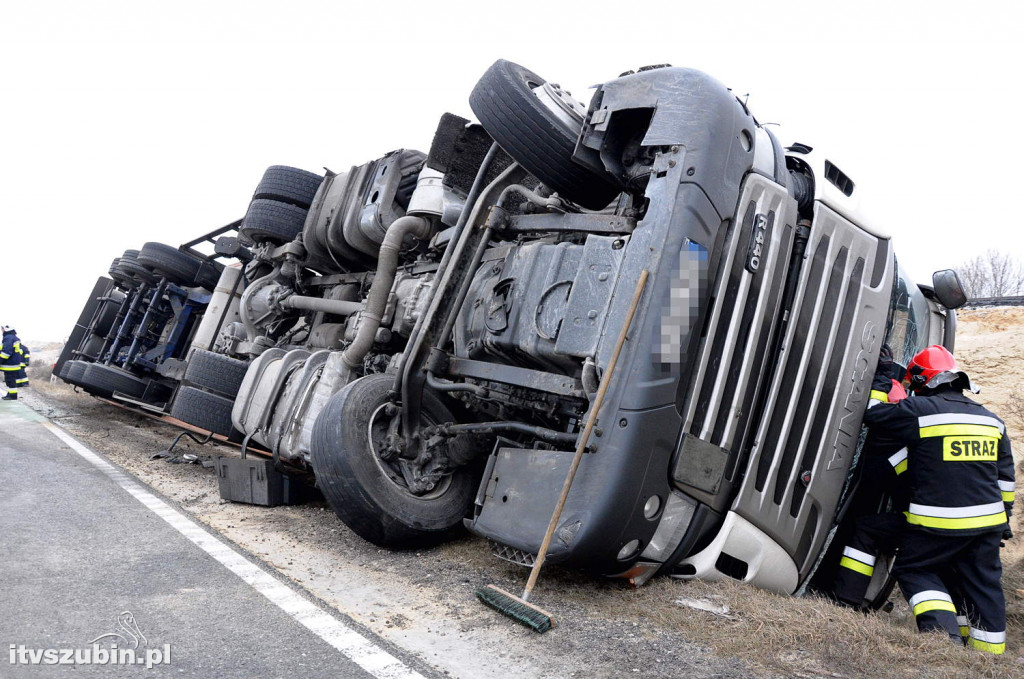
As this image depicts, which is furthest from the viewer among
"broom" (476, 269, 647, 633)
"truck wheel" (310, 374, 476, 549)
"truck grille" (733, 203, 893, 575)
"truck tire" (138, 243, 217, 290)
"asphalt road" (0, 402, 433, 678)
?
"truck tire" (138, 243, 217, 290)

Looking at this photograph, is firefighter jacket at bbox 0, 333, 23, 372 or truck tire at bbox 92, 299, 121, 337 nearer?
truck tire at bbox 92, 299, 121, 337

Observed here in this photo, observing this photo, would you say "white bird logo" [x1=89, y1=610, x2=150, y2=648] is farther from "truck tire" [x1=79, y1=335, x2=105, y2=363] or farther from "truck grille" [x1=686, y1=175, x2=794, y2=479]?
"truck tire" [x1=79, y1=335, x2=105, y2=363]

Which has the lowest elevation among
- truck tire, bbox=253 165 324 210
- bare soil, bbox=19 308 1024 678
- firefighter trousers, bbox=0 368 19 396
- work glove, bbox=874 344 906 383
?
firefighter trousers, bbox=0 368 19 396

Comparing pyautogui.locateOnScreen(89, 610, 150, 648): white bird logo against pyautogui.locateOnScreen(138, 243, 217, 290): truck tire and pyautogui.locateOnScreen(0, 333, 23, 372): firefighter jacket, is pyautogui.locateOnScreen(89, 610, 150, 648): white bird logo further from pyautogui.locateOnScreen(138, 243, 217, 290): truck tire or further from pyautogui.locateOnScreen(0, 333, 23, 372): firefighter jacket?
pyautogui.locateOnScreen(0, 333, 23, 372): firefighter jacket

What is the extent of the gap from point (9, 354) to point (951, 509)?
12558 mm

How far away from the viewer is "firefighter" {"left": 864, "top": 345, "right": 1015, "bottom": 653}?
313 centimetres

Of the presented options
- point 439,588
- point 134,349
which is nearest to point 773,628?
point 439,588

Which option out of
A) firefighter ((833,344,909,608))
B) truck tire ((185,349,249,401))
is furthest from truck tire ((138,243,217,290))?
firefighter ((833,344,909,608))

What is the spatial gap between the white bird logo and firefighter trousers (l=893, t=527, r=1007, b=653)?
302cm

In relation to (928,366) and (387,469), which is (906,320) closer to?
(928,366)

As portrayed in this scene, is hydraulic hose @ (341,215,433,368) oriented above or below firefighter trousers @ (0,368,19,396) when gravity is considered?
above

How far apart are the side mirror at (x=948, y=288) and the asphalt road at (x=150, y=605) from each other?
3604 millimetres

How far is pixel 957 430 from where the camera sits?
3.19 m

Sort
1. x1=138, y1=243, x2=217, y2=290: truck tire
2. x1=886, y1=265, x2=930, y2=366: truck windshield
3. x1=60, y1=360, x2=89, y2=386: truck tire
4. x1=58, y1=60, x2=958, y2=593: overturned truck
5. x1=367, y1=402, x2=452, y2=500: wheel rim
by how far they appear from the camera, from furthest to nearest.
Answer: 1. x1=138, y1=243, x2=217, y2=290: truck tire
2. x1=60, y1=360, x2=89, y2=386: truck tire
3. x1=886, y1=265, x2=930, y2=366: truck windshield
4. x1=367, y1=402, x2=452, y2=500: wheel rim
5. x1=58, y1=60, x2=958, y2=593: overturned truck
